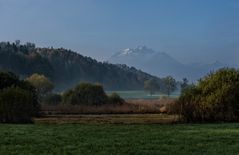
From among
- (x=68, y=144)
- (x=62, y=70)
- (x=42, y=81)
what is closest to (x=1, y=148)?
(x=68, y=144)

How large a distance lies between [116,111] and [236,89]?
16.1 metres

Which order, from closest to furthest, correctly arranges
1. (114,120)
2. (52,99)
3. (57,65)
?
1. (114,120)
2. (52,99)
3. (57,65)

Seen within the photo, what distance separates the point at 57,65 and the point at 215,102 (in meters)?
137

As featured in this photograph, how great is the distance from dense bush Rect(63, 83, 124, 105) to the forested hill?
7536 cm

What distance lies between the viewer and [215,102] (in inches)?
1243

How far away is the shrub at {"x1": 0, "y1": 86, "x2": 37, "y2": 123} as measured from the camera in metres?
29.6

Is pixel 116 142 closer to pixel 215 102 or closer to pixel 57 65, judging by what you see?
pixel 215 102

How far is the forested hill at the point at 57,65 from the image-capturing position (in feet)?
467

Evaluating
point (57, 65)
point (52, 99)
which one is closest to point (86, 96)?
point (52, 99)

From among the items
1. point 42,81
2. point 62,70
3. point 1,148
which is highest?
point 62,70

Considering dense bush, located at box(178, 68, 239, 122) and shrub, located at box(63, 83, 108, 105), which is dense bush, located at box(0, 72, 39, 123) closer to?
dense bush, located at box(178, 68, 239, 122)

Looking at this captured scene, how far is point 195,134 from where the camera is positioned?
18.3 metres

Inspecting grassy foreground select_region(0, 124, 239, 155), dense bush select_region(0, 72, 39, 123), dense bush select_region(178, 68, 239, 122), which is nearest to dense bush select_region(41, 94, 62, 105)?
dense bush select_region(0, 72, 39, 123)

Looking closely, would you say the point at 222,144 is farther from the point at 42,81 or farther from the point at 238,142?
the point at 42,81
